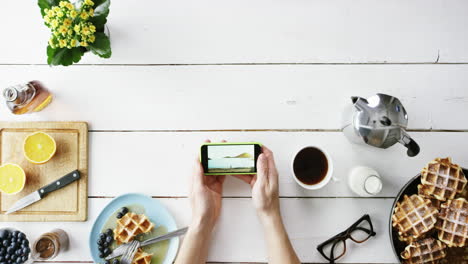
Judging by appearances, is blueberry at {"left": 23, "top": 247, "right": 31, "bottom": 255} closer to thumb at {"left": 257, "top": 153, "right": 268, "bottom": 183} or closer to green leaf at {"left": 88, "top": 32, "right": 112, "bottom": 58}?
green leaf at {"left": 88, "top": 32, "right": 112, "bottom": 58}

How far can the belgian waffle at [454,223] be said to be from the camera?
3.45ft

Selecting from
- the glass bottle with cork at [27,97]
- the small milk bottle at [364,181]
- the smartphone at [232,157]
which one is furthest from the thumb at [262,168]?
the glass bottle with cork at [27,97]

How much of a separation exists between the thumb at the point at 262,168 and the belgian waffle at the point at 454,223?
0.57 metres

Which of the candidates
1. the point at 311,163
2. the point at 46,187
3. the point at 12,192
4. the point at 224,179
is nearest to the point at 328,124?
the point at 311,163

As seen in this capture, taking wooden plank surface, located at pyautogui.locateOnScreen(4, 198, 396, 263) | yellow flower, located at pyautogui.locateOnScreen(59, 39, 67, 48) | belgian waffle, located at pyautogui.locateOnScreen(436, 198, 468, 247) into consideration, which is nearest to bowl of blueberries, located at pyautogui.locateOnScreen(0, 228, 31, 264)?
wooden plank surface, located at pyautogui.locateOnScreen(4, 198, 396, 263)

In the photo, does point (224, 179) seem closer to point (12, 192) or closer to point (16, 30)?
point (12, 192)

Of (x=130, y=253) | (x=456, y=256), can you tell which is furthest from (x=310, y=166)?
(x=130, y=253)

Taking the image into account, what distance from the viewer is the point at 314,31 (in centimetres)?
124

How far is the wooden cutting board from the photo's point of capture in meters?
1.23

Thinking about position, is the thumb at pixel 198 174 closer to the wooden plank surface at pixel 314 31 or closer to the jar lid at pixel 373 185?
the wooden plank surface at pixel 314 31

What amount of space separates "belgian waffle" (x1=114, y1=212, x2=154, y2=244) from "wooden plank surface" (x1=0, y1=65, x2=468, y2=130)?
0.32m

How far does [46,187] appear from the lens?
122 cm

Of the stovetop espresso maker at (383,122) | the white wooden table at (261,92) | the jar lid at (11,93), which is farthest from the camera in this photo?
the white wooden table at (261,92)

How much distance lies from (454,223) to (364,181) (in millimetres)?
284
